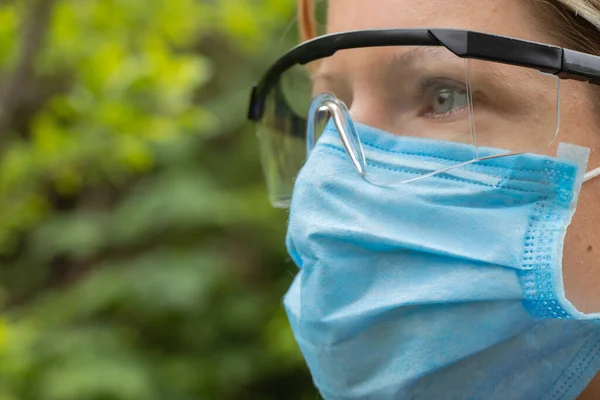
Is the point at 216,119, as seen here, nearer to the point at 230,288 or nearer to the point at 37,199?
the point at 230,288

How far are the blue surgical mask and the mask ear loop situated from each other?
0.02 m

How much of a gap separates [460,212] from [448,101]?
21 cm

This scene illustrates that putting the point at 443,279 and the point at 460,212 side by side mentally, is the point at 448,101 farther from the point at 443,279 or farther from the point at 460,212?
the point at 443,279

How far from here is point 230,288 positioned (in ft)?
14.5

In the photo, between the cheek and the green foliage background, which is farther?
the green foliage background

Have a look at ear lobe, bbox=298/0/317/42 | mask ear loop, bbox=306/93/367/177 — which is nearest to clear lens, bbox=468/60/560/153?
mask ear loop, bbox=306/93/367/177

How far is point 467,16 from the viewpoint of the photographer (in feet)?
4.56

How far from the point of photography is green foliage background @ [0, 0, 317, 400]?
2768 millimetres

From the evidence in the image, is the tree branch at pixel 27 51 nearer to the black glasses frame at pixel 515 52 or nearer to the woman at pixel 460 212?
the woman at pixel 460 212

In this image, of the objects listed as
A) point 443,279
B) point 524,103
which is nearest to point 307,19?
point 524,103

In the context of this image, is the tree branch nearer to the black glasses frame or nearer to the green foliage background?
the green foliage background

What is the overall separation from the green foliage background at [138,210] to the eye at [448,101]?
1437 millimetres

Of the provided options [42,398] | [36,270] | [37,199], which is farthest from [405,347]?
[36,270]

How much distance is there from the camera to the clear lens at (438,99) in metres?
1.36
